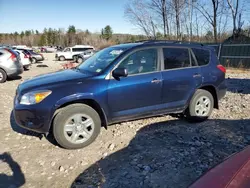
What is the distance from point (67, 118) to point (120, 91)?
3.25 ft

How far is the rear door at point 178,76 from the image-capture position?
459 cm

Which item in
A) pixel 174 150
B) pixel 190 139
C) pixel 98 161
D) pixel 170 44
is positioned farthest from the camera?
pixel 170 44

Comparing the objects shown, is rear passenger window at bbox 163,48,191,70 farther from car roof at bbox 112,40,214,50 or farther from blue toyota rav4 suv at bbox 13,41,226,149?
car roof at bbox 112,40,214,50

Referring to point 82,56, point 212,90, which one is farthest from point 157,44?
point 82,56

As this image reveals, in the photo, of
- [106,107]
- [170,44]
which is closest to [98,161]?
[106,107]

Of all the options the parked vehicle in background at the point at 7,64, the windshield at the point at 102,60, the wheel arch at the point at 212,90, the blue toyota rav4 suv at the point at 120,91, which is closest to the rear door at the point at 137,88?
the blue toyota rav4 suv at the point at 120,91

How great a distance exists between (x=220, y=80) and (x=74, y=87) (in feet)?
10.7

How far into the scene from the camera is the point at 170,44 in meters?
4.81

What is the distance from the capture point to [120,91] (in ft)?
13.4

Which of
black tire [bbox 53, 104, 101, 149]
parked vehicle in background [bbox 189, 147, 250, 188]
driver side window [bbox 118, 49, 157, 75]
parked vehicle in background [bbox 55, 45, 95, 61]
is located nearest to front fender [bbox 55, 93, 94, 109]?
black tire [bbox 53, 104, 101, 149]

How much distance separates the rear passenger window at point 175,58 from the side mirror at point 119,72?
998mm

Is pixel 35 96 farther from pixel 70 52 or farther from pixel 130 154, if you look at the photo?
pixel 70 52

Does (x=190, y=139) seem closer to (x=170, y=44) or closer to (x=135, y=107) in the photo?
(x=135, y=107)

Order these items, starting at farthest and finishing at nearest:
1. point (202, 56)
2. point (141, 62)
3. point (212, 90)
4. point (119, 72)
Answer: point (212, 90)
point (202, 56)
point (141, 62)
point (119, 72)
